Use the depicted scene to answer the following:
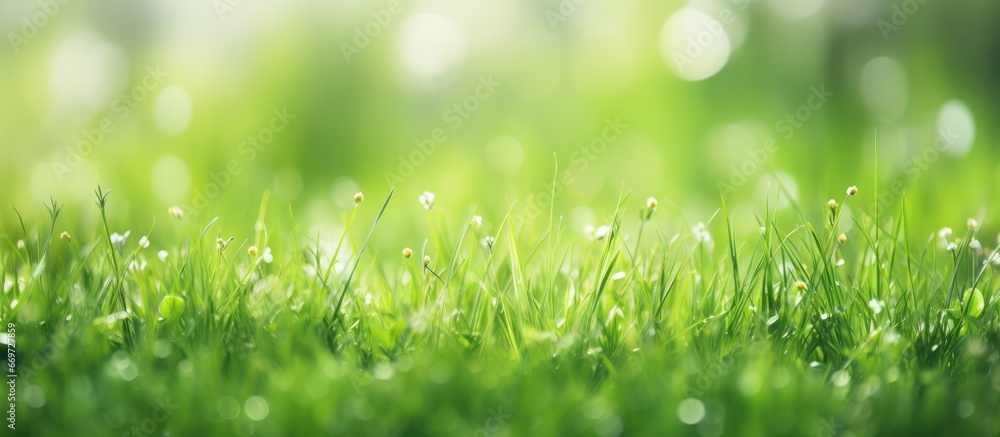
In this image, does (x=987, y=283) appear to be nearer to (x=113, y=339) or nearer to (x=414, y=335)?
(x=414, y=335)

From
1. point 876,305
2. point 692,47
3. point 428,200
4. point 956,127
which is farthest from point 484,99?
point 876,305

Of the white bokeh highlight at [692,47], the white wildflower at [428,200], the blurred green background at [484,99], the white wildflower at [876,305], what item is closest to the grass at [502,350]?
the white wildflower at [876,305]

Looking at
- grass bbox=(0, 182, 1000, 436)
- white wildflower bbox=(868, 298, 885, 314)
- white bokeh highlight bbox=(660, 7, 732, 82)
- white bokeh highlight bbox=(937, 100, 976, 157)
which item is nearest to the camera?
grass bbox=(0, 182, 1000, 436)

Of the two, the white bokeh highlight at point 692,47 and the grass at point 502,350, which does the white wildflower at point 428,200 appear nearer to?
the grass at point 502,350

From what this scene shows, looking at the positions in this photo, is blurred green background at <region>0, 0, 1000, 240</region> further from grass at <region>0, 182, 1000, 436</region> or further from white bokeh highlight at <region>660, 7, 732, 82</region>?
grass at <region>0, 182, 1000, 436</region>

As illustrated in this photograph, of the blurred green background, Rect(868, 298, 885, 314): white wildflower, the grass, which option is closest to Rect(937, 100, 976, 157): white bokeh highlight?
the blurred green background

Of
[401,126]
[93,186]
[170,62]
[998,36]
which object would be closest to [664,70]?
[401,126]
